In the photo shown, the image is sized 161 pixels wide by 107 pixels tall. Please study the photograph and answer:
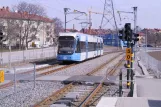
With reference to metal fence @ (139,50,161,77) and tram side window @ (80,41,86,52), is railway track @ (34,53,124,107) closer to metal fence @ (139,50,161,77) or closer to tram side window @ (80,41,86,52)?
metal fence @ (139,50,161,77)

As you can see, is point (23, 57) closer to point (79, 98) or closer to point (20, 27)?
point (79, 98)

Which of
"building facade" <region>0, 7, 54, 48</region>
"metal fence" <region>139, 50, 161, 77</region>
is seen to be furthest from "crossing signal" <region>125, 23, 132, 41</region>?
"building facade" <region>0, 7, 54, 48</region>

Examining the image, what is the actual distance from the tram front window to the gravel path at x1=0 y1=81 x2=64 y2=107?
17.5 metres

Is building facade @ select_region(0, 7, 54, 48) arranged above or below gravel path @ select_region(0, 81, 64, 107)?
above

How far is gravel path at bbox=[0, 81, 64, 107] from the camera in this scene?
14830mm

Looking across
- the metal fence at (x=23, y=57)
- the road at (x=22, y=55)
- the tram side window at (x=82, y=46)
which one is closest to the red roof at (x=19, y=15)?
the road at (x=22, y=55)

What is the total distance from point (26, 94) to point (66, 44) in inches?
885

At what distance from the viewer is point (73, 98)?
15695 millimetres

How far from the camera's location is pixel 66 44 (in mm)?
39625

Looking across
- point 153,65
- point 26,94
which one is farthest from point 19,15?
point 26,94

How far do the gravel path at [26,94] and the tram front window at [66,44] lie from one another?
17468 mm

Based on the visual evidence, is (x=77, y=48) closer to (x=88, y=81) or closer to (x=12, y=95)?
(x=88, y=81)

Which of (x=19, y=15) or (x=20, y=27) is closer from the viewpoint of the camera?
(x=20, y=27)

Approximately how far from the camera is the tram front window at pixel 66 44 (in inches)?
1556
